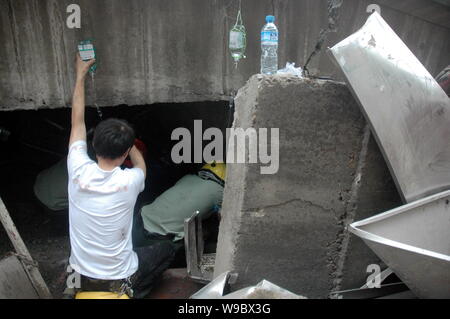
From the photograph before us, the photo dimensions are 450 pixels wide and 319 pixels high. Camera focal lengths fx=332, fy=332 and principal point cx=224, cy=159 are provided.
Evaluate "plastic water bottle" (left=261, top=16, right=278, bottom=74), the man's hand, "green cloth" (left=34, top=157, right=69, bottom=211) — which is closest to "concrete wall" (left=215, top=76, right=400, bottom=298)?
"plastic water bottle" (left=261, top=16, right=278, bottom=74)

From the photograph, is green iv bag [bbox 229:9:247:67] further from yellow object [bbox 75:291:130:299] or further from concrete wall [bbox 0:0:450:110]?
yellow object [bbox 75:291:130:299]

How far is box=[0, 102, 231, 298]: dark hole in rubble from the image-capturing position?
4.41 metres

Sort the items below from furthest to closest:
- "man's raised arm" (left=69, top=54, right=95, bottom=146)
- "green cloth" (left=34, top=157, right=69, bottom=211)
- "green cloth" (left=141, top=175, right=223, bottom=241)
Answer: "green cloth" (left=34, top=157, right=69, bottom=211)
"green cloth" (left=141, top=175, right=223, bottom=241)
"man's raised arm" (left=69, top=54, right=95, bottom=146)

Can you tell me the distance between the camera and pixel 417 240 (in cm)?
185

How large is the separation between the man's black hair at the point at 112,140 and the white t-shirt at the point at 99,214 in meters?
0.12

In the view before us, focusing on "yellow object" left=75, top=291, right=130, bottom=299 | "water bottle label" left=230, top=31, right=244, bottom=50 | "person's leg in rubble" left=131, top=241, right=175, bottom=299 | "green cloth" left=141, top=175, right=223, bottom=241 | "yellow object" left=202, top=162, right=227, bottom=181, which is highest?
"water bottle label" left=230, top=31, right=244, bottom=50

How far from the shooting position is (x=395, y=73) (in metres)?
1.93

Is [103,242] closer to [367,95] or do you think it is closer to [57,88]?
[57,88]

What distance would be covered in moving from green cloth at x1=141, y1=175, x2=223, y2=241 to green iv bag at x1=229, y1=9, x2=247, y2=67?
4.15 feet

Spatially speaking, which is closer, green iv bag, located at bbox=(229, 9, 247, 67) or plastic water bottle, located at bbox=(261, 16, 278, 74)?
plastic water bottle, located at bbox=(261, 16, 278, 74)

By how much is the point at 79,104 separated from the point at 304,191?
1.80 metres

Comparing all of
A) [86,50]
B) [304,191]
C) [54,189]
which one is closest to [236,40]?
[86,50]
